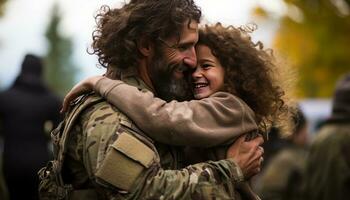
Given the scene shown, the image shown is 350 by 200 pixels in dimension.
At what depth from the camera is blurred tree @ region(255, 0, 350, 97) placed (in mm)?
20703

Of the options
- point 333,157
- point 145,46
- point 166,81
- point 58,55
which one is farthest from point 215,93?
point 58,55

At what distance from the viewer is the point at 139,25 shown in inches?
163

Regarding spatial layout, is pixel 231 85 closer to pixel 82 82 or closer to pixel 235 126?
pixel 235 126

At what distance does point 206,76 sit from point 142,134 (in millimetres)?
497

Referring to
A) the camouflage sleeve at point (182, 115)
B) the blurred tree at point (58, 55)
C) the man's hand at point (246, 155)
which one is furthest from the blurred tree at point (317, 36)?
the blurred tree at point (58, 55)

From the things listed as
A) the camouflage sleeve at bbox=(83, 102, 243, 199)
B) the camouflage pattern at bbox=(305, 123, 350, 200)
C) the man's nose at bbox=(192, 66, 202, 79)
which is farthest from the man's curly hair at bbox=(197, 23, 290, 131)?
the camouflage pattern at bbox=(305, 123, 350, 200)

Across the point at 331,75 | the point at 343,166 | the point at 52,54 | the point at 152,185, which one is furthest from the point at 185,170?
the point at 52,54

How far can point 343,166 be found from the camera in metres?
7.12

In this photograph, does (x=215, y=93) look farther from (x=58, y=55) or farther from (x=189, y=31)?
(x=58, y=55)

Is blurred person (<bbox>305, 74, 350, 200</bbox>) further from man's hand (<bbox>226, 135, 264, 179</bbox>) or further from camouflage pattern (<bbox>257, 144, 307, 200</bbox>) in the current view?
man's hand (<bbox>226, 135, 264, 179</bbox>)

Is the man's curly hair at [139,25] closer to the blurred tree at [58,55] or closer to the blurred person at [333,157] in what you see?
the blurred person at [333,157]

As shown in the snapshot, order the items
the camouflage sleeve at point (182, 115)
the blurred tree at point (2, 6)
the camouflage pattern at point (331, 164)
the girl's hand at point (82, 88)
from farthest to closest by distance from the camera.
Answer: the blurred tree at point (2, 6) < the camouflage pattern at point (331, 164) < the girl's hand at point (82, 88) < the camouflage sleeve at point (182, 115)

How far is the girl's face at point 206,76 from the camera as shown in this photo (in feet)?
14.0

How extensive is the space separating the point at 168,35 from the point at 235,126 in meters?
0.49
